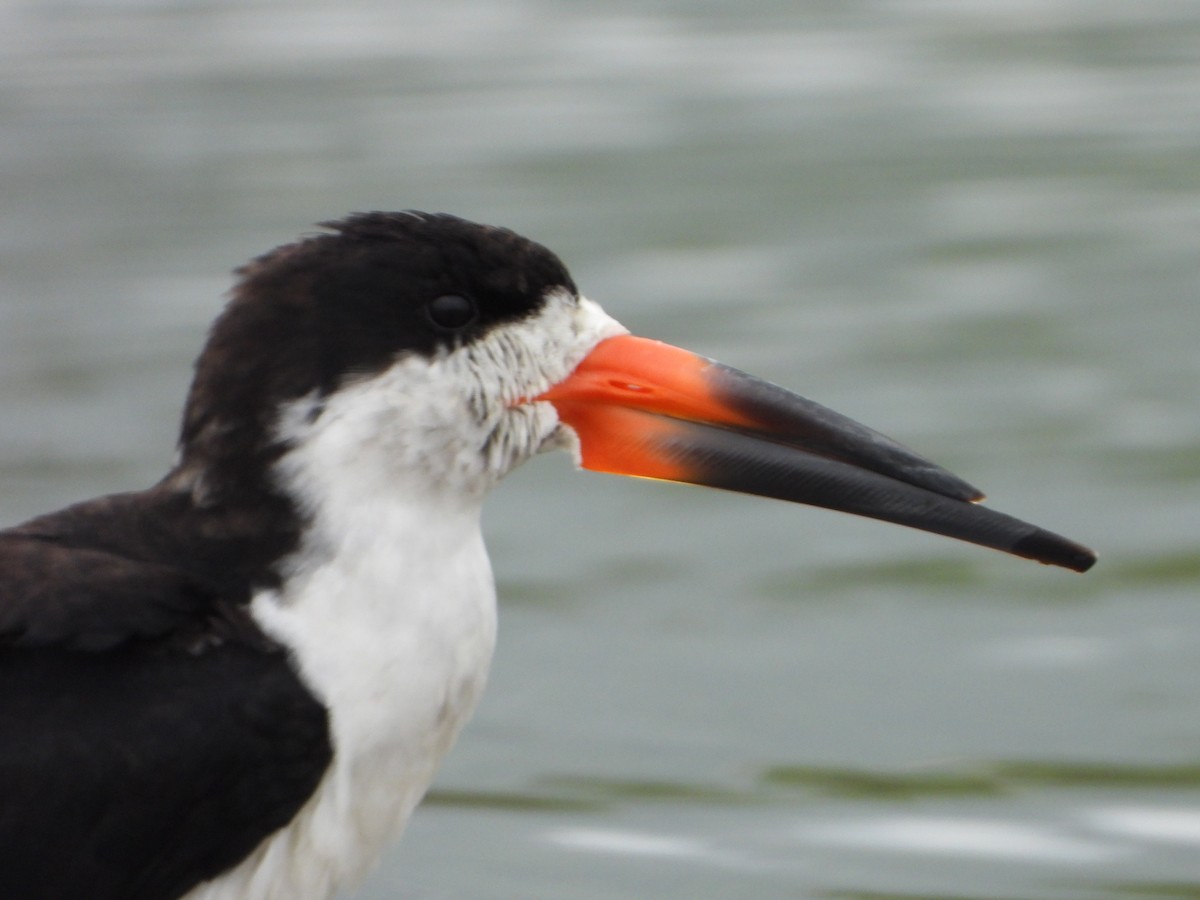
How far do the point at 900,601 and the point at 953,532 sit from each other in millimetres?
2764

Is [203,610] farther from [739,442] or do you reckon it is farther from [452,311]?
[739,442]

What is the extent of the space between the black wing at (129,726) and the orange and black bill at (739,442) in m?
0.70

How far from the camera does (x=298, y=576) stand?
3676mm

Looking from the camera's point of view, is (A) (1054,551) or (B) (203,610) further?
(A) (1054,551)

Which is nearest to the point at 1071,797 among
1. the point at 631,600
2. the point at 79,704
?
the point at 631,600

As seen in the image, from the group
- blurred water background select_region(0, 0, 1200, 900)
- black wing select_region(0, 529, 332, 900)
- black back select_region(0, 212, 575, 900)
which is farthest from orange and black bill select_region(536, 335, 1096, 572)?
blurred water background select_region(0, 0, 1200, 900)

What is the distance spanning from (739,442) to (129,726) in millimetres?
1115

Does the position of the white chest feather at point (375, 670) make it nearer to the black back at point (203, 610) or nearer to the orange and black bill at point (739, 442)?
the black back at point (203, 610)

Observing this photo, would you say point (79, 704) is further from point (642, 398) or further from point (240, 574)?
point (642, 398)

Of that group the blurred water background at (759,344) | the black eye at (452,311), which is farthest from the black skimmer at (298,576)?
the blurred water background at (759,344)

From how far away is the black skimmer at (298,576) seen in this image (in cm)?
355

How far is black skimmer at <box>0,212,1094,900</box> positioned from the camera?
11.6ft

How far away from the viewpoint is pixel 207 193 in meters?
10.1

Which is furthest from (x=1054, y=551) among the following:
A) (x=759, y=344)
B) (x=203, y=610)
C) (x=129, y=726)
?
(x=759, y=344)
